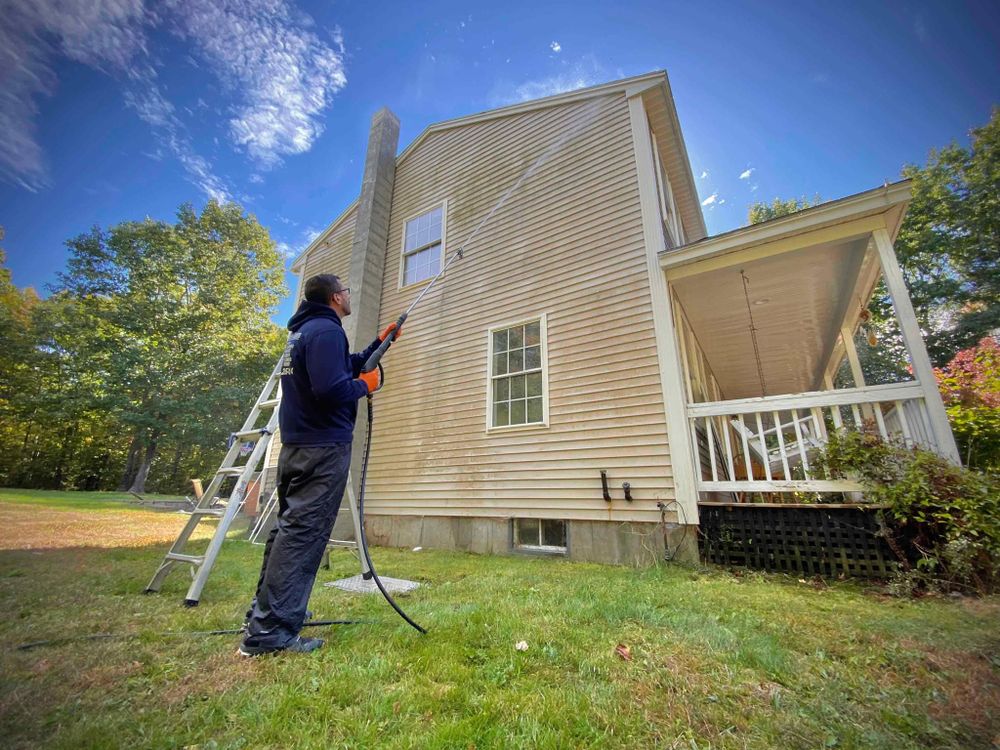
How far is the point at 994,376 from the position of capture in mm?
9383

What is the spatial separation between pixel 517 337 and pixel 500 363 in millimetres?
492

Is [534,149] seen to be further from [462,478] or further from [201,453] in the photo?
[201,453]

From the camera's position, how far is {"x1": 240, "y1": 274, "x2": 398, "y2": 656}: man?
1886 millimetres

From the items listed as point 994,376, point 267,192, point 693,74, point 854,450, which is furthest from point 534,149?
point 994,376

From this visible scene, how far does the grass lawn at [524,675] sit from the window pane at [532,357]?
352 centimetres

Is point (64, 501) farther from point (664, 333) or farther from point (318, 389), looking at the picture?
point (664, 333)

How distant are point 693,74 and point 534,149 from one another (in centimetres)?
420

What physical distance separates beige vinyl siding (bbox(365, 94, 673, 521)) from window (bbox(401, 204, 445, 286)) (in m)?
0.25

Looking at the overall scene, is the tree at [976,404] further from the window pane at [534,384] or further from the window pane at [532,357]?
the window pane at [532,357]

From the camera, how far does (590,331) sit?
18.0 ft

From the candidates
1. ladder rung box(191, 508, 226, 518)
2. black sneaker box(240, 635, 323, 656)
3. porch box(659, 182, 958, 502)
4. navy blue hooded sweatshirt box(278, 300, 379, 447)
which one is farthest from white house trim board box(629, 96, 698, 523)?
ladder rung box(191, 508, 226, 518)

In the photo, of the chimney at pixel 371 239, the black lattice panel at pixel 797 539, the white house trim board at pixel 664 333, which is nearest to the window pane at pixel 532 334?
the white house trim board at pixel 664 333

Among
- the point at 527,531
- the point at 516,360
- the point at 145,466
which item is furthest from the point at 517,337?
the point at 145,466

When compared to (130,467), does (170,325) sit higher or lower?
higher
